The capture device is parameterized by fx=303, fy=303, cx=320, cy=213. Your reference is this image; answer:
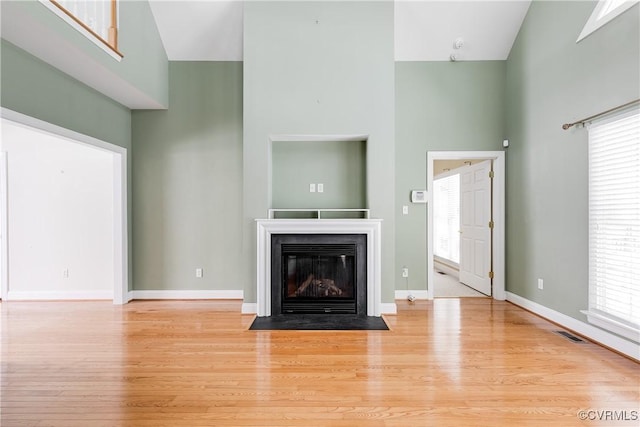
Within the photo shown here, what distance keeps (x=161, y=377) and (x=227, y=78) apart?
369 cm

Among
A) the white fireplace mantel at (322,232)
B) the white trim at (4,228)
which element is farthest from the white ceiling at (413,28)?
the white trim at (4,228)

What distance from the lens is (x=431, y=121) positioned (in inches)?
168

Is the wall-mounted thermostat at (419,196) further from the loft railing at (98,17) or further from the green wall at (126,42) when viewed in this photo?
Result: the loft railing at (98,17)

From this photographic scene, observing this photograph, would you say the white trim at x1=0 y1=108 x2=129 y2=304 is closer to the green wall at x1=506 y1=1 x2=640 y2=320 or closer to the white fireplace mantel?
the white fireplace mantel

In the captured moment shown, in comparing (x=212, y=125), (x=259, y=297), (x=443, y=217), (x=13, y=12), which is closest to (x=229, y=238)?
(x=259, y=297)

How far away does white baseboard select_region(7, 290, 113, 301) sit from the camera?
4.14 meters

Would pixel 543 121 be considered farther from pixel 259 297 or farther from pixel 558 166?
pixel 259 297

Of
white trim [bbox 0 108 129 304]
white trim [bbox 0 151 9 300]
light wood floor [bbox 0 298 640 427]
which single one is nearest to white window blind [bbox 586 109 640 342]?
light wood floor [bbox 0 298 640 427]

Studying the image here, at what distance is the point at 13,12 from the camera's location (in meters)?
2.09

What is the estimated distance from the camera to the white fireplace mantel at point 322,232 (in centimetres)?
347

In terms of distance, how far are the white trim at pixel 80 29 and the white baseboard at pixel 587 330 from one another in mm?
5268

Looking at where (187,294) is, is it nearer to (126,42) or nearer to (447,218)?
(126,42)

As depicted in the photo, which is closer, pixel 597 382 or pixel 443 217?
pixel 597 382

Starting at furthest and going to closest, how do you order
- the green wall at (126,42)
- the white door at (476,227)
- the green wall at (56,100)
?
the white door at (476,227), the green wall at (56,100), the green wall at (126,42)
